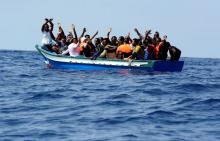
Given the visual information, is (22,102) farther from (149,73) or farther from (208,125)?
(149,73)

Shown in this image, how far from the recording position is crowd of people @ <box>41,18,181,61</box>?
28.0m

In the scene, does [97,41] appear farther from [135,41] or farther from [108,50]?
[135,41]

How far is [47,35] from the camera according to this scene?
3036 cm

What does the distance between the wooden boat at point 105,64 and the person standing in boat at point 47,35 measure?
0.40 metres

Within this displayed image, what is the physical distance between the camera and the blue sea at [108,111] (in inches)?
428

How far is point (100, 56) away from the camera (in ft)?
94.9

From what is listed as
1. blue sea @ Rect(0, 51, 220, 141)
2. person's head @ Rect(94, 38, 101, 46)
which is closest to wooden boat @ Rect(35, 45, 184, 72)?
person's head @ Rect(94, 38, 101, 46)

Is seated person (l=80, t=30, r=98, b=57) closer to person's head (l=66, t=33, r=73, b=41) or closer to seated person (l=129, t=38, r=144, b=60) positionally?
person's head (l=66, t=33, r=73, b=41)

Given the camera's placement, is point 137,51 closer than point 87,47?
Yes

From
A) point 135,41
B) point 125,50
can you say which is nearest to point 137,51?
point 135,41

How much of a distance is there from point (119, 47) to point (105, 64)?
1.29m

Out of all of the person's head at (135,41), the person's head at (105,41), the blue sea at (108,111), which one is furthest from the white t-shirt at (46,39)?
the blue sea at (108,111)

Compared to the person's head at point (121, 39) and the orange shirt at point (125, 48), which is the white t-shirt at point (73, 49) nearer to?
the person's head at point (121, 39)

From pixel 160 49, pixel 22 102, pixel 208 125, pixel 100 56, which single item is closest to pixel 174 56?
pixel 160 49
